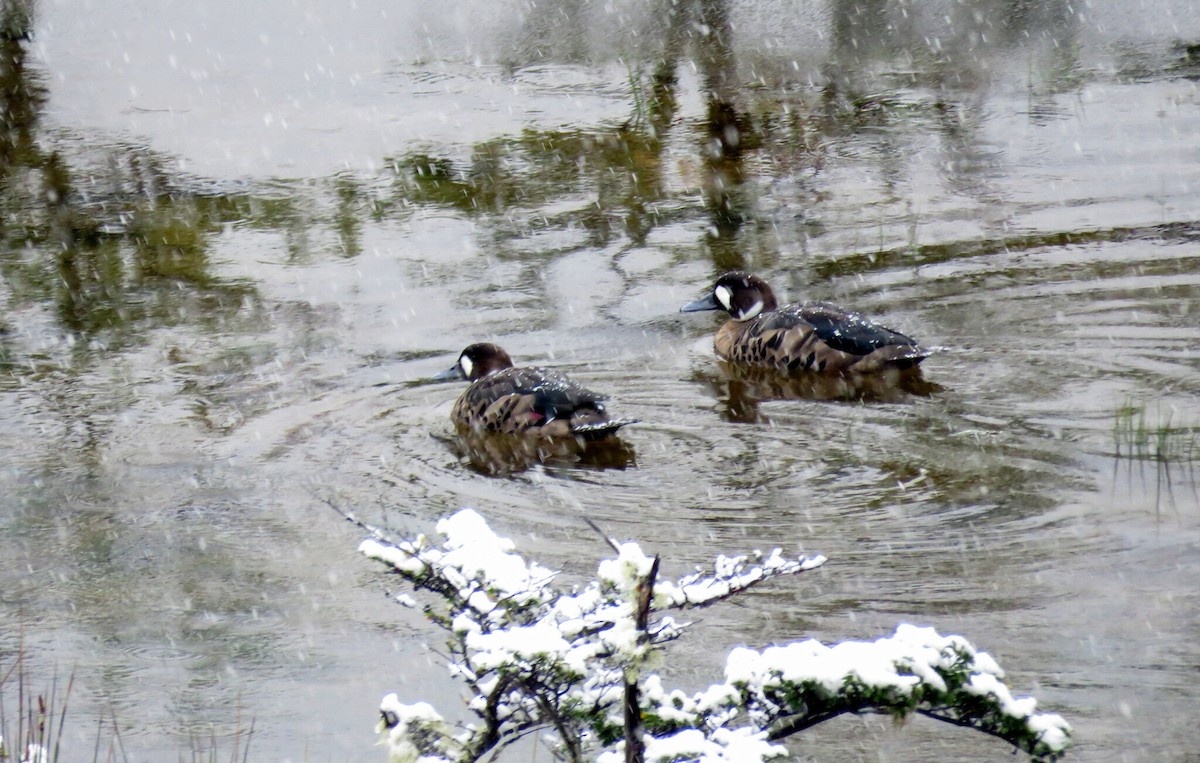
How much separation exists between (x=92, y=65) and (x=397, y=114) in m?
3.97

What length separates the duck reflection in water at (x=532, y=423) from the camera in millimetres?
8500

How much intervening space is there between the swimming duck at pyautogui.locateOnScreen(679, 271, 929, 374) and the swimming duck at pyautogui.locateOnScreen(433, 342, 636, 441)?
1369 mm

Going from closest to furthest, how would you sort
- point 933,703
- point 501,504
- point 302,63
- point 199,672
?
point 933,703
point 199,672
point 501,504
point 302,63

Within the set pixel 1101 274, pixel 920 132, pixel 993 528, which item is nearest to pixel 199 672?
pixel 993 528

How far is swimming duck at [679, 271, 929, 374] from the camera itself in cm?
928

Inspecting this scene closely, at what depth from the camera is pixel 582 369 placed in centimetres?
965

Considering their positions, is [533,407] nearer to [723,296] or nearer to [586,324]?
[586,324]

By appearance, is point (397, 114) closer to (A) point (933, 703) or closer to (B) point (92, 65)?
(B) point (92, 65)

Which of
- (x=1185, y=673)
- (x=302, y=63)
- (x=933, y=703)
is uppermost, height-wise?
(x=302, y=63)

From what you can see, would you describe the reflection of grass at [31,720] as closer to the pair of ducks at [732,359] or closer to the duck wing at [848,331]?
the pair of ducks at [732,359]

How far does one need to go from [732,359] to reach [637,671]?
665cm

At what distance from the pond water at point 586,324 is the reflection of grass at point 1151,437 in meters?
0.03

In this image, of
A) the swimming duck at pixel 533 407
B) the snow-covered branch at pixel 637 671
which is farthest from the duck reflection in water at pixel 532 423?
the snow-covered branch at pixel 637 671

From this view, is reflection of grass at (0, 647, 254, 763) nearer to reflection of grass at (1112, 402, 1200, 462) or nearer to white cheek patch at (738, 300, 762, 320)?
reflection of grass at (1112, 402, 1200, 462)
